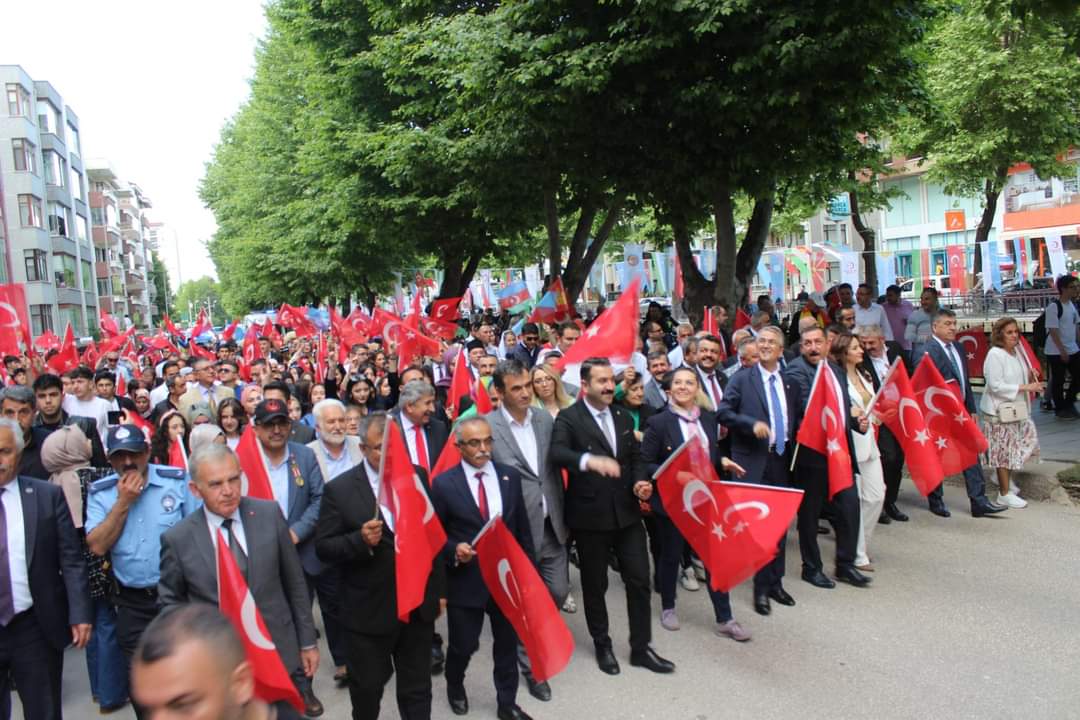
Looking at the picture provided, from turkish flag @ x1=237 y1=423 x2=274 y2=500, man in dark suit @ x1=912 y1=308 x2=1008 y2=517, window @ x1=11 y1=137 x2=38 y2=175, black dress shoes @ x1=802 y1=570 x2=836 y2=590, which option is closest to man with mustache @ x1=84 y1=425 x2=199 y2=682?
turkish flag @ x1=237 y1=423 x2=274 y2=500

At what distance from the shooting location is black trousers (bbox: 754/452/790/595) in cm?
612

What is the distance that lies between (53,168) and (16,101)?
20.3ft

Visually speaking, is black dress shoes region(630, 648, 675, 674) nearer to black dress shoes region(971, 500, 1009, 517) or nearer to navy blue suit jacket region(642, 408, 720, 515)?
navy blue suit jacket region(642, 408, 720, 515)

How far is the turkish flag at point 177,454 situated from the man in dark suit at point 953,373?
19.9ft

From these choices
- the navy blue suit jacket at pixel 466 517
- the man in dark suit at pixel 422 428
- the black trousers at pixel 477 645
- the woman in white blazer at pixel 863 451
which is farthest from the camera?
the woman in white blazer at pixel 863 451

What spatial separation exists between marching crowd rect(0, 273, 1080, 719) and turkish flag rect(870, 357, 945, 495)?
0.29 meters

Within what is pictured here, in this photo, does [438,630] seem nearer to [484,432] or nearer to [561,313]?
[484,432]

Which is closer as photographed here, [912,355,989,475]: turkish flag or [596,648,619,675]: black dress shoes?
[596,648,619,675]: black dress shoes

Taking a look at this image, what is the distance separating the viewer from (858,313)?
1239 cm

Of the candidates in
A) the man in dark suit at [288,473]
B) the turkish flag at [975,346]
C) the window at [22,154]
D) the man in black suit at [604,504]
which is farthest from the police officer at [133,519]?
the window at [22,154]

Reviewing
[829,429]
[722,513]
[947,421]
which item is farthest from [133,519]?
[947,421]

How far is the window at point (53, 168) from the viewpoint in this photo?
2277 inches

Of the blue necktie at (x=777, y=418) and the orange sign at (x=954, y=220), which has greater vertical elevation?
the orange sign at (x=954, y=220)

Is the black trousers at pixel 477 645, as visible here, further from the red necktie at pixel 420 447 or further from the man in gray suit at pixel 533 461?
the red necktie at pixel 420 447
